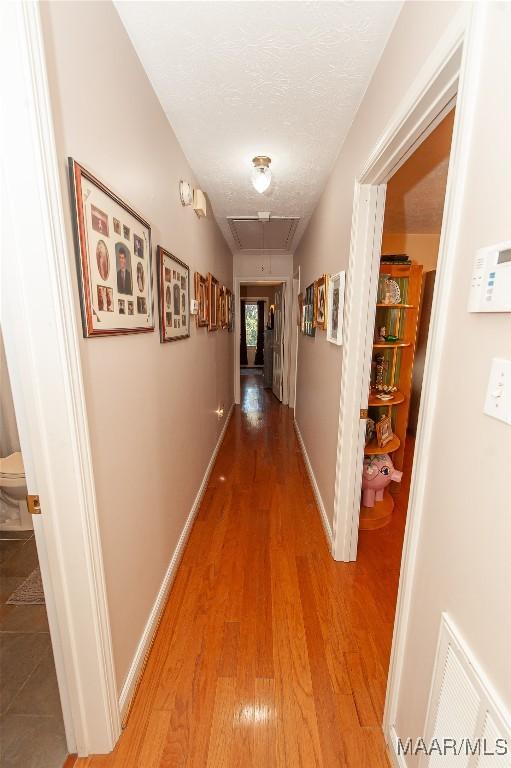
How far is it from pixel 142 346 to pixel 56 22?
93 centimetres

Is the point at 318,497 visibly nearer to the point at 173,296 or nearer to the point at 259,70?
the point at 173,296

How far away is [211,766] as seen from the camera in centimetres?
108

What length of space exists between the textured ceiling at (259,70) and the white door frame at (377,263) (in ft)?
1.26

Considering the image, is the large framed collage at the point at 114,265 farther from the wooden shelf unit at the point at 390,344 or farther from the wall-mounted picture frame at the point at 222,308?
the wall-mounted picture frame at the point at 222,308

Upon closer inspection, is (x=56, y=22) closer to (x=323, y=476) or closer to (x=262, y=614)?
(x=262, y=614)

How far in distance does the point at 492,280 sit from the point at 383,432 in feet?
6.11

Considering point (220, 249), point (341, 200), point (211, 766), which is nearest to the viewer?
point (211, 766)

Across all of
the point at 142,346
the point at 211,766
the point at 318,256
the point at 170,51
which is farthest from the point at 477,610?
the point at 318,256

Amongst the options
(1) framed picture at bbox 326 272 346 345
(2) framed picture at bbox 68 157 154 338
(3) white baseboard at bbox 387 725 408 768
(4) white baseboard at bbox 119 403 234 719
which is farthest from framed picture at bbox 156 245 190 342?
(3) white baseboard at bbox 387 725 408 768

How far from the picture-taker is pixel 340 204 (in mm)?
1983

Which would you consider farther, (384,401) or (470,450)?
(384,401)

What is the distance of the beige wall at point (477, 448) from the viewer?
0.62 meters

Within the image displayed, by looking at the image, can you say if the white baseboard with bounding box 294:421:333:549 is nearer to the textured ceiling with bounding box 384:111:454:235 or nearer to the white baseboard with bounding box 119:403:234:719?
the white baseboard with bounding box 119:403:234:719

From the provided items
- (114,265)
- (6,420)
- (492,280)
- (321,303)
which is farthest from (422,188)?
(6,420)
